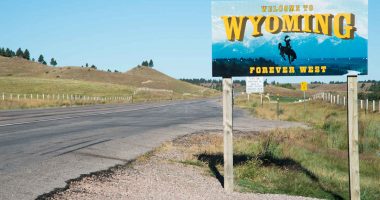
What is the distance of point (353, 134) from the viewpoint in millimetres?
7789

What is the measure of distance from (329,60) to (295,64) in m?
0.55

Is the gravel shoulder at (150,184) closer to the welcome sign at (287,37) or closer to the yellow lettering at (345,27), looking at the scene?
the welcome sign at (287,37)

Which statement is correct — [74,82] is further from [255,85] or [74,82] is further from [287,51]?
[287,51]

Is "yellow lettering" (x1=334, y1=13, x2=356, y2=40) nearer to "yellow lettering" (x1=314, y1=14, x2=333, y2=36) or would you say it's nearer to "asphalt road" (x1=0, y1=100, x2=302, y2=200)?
"yellow lettering" (x1=314, y1=14, x2=333, y2=36)

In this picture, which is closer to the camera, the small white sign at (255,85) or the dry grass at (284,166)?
the dry grass at (284,166)

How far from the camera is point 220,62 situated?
836 centimetres

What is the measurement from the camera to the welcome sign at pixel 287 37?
26.8ft

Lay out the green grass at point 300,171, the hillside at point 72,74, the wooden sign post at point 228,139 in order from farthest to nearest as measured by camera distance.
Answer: the hillside at point 72,74
the green grass at point 300,171
the wooden sign post at point 228,139

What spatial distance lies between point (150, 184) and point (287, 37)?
332cm

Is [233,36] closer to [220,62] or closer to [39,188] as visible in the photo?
[220,62]

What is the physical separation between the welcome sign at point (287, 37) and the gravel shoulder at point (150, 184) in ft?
6.37

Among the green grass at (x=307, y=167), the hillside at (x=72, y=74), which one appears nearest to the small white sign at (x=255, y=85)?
the green grass at (x=307, y=167)

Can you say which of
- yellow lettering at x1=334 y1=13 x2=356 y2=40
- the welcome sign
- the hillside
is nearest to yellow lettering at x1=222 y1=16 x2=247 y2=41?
the welcome sign

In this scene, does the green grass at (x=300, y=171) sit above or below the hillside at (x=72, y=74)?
below
